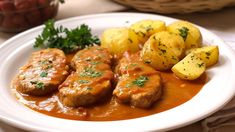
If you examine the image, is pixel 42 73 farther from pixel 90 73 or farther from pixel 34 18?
pixel 34 18

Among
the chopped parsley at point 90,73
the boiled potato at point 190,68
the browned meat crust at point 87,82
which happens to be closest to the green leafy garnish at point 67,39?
the browned meat crust at point 87,82

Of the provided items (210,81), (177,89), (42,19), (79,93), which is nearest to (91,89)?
(79,93)

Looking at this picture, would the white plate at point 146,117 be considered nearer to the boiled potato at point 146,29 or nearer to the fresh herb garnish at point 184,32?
the fresh herb garnish at point 184,32

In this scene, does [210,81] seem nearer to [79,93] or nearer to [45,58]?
[79,93]

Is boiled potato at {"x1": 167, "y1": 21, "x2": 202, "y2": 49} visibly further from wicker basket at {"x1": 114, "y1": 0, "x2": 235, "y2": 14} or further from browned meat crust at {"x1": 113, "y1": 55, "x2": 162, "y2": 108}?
wicker basket at {"x1": 114, "y1": 0, "x2": 235, "y2": 14}

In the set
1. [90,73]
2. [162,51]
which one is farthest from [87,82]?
[162,51]

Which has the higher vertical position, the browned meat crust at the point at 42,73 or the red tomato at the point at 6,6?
the red tomato at the point at 6,6
